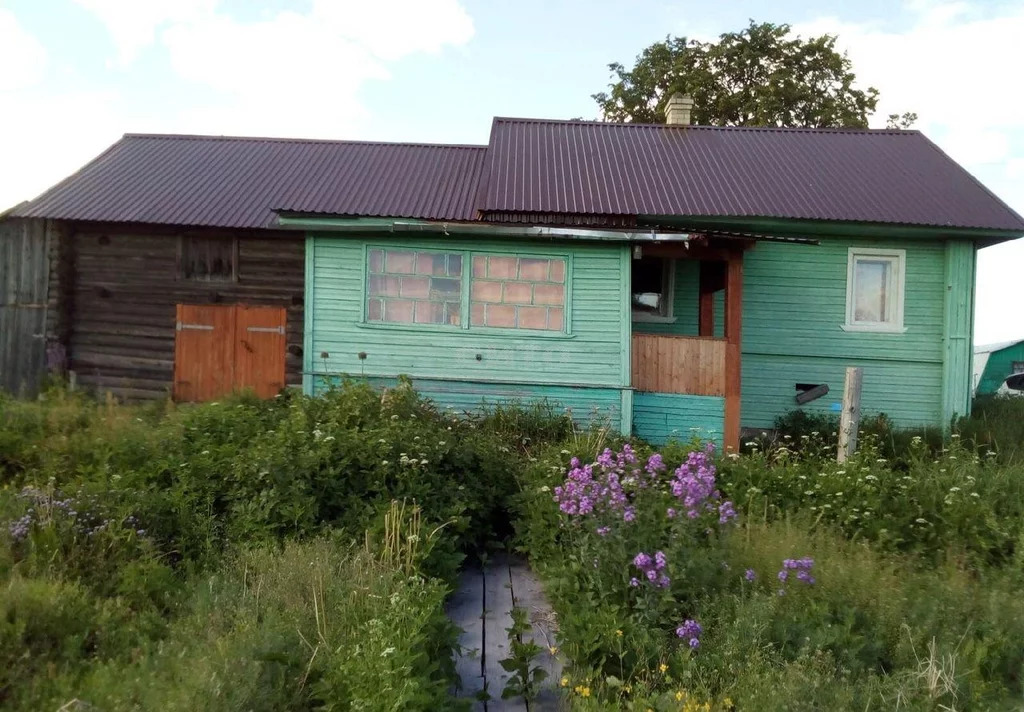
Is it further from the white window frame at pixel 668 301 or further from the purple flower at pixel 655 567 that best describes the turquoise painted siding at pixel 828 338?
the purple flower at pixel 655 567

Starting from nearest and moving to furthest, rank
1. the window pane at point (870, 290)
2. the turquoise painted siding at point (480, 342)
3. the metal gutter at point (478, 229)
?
the metal gutter at point (478, 229) → the turquoise painted siding at point (480, 342) → the window pane at point (870, 290)

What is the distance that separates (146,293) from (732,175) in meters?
9.70

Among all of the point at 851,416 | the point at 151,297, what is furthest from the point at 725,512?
the point at 151,297

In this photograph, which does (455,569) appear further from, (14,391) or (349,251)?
(14,391)

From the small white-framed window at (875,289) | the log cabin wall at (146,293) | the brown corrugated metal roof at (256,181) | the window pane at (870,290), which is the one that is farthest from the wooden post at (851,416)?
the log cabin wall at (146,293)

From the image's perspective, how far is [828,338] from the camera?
11.7 meters

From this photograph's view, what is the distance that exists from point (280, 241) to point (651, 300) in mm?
5901

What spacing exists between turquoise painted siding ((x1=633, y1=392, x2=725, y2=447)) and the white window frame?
2.38m

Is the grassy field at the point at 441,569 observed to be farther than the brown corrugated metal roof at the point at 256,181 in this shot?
No

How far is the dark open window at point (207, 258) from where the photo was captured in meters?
11.6

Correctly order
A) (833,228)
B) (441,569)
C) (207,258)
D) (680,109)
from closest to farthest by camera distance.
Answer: (441,569) → (833,228) → (207,258) → (680,109)

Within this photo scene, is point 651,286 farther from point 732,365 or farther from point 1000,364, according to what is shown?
point 1000,364

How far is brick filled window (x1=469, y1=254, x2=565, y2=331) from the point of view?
973 cm

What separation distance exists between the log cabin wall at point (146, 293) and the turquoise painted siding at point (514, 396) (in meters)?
2.76
